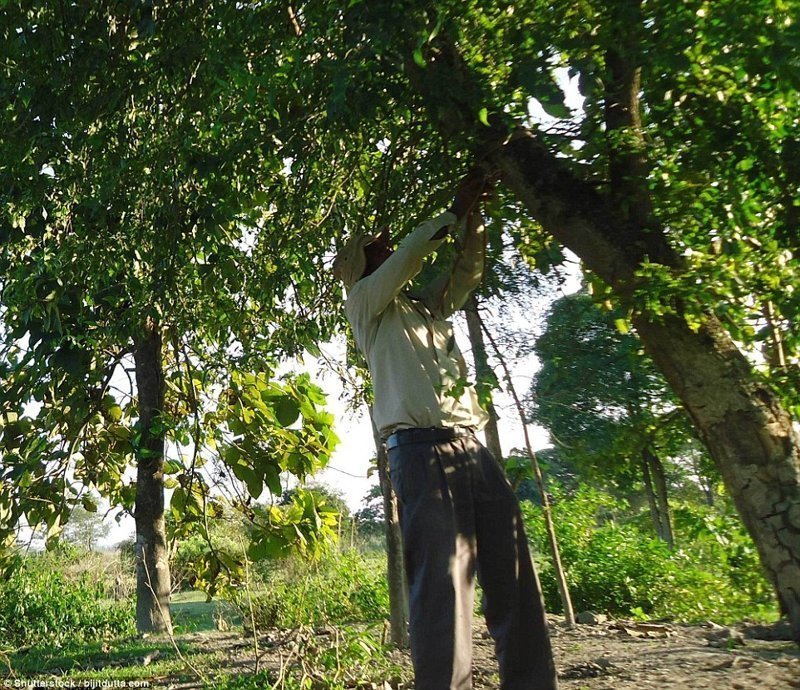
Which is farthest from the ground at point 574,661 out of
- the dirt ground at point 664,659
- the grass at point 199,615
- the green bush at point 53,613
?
the green bush at point 53,613

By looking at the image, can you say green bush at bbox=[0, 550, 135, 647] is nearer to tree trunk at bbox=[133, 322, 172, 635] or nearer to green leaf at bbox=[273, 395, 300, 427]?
tree trunk at bbox=[133, 322, 172, 635]

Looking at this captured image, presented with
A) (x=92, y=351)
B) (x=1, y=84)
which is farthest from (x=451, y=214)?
(x=92, y=351)

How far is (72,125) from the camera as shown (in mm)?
3938

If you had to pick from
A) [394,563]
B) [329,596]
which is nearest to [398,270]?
[394,563]

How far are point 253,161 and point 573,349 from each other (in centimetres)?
Answer: 349

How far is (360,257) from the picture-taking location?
3439 millimetres

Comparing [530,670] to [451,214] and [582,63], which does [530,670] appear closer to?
[451,214]

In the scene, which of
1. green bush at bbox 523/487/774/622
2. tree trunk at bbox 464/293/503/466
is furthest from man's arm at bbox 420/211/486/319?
green bush at bbox 523/487/774/622

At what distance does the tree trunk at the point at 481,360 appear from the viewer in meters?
2.75

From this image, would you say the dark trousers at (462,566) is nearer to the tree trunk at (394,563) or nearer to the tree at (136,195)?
the tree at (136,195)

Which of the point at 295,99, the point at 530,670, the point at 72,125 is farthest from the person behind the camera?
the point at 72,125

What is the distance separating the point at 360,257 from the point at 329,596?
17.9ft

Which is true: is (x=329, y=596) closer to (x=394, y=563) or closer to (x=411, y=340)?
(x=394, y=563)

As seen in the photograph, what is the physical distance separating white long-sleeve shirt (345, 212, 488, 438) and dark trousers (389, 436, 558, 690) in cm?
13
